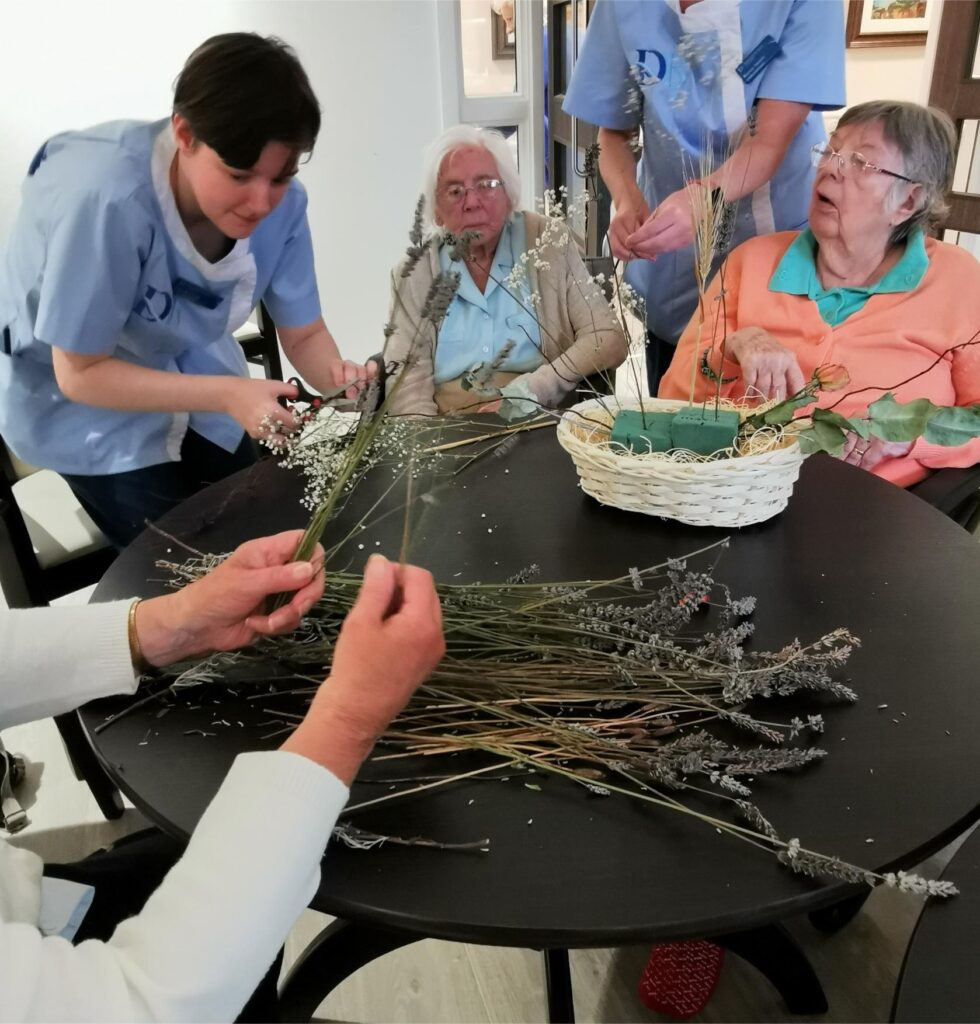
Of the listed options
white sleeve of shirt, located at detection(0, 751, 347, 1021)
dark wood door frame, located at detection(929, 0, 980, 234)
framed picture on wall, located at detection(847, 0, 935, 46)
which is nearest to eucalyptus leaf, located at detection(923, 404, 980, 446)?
white sleeve of shirt, located at detection(0, 751, 347, 1021)

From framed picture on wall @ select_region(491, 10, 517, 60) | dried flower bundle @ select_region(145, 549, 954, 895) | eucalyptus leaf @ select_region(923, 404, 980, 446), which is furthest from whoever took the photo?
framed picture on wall @ select_region(491, 10, 517, 60)

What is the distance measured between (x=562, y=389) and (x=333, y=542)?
1.11 metres

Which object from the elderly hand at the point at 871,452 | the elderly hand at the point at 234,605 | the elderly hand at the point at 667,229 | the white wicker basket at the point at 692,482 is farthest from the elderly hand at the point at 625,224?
the elderly hand at the point at 234,605

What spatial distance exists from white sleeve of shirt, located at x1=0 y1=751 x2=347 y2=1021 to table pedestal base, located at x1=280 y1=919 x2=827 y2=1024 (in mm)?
443

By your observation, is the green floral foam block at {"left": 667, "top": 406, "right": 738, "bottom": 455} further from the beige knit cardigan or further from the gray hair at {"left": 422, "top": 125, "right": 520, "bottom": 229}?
the gray hair at {"left": 422, "top": 125, "right": 520, "bottom": 229}

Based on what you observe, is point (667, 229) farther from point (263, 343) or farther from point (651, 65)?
point (263, 343)

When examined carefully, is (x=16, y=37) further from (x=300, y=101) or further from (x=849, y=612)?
(x=849, y=612)

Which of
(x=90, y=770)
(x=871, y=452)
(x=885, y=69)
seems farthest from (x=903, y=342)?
(x=885, y=69)

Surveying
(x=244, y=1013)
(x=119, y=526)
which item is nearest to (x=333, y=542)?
(x=244, y=1013)

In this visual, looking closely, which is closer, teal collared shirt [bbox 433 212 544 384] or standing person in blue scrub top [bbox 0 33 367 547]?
standing person in blue scrub top [bbox 0 33 367 547]

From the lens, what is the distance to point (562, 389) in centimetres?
215

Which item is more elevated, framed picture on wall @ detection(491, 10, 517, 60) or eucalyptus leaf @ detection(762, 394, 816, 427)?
framed picture on wall @ detection(491, 10, 517, 60)

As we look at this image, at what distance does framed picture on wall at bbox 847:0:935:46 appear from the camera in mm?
3902

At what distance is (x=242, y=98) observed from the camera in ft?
3.99
